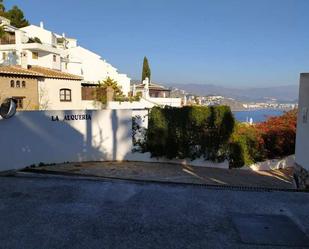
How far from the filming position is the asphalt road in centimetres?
387

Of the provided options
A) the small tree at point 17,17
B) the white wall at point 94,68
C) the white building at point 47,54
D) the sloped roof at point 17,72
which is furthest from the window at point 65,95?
the small tree at point 17,17

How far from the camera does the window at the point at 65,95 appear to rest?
34150 mm

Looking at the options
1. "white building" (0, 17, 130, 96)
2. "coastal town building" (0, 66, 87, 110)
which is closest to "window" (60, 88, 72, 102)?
"coastal town building" (0, 66, 87, 110)

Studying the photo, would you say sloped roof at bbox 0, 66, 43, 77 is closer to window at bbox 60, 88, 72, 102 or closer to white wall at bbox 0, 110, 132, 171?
window at bbox 60, 88, 72, 102

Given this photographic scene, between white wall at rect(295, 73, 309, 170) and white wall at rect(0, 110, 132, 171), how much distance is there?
6.14 metres

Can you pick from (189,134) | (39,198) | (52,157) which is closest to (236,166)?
(189,134)

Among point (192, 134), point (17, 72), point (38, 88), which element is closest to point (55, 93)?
point (38, 88)

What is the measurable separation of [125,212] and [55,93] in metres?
30.4

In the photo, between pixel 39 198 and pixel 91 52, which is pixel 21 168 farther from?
pixel 91 52

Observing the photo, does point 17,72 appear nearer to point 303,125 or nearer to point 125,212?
point 303,125

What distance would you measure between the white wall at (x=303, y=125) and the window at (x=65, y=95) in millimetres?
29539

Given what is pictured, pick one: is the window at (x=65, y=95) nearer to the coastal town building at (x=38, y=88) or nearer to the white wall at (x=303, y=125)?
the coastal town building at (x=38, y=88)

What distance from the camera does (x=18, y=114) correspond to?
332 inches

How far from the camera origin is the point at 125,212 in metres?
4.84
